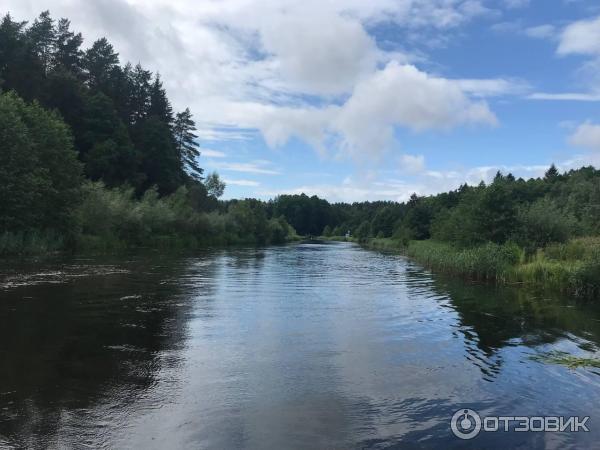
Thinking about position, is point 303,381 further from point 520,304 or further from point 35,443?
point 520,304

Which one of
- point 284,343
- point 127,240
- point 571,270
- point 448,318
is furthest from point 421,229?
point 284,343

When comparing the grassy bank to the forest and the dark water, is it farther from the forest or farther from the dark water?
the dark water

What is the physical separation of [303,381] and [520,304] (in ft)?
49.3

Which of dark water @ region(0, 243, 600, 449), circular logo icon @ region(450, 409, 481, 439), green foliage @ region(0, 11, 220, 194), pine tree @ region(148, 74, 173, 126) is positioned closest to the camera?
dark water @ region(0, 243, 600, 449)

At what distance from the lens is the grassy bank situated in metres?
23.3

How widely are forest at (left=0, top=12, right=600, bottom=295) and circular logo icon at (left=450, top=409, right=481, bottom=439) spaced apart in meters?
17.7

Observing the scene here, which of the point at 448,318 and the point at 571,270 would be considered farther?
the point at 571,270

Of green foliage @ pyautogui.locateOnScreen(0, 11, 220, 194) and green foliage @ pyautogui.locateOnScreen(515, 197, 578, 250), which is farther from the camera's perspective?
green foliage @ pyautogui.locateOnScreen(0, 11, 220, 194)

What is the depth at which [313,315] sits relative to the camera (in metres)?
18.0

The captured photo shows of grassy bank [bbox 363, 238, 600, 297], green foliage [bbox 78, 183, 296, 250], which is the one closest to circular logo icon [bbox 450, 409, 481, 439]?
grassy bank [bbox 363, 238, 600, 297]

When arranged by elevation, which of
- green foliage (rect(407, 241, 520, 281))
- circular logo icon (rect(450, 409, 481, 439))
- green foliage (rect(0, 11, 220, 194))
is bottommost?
circular logo icon (rect(450, 409, 481, 439))

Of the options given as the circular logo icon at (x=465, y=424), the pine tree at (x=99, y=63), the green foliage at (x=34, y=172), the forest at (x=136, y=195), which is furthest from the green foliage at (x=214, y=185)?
the circular logo icon at (x=465, y=424)

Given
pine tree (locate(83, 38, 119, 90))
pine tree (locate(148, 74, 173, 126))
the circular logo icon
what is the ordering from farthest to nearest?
pine tree (locate(148, 74, 173, 126)) → pine tree (locate(83, 38, 119, 90)) → the circular logo icon

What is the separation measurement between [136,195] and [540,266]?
66.4m
